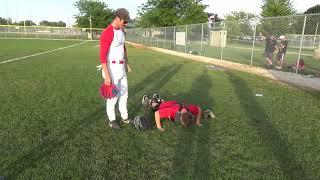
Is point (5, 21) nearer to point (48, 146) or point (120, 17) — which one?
point (120, 17)

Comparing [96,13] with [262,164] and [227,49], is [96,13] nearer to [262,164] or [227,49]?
[227,49]

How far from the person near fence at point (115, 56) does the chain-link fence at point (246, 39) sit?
12.5 m

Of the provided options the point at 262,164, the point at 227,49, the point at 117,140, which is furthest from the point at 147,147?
the point at 227,49

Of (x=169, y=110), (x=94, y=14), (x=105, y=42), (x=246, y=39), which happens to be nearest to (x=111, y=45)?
(x=105, y=42)

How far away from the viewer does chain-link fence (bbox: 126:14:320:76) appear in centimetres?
2116

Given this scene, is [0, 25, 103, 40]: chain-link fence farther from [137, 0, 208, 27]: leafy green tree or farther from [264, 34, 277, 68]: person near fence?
[264, 34, 277, 68]: person near fence

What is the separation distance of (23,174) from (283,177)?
9.86ft

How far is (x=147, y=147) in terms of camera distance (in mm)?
5148

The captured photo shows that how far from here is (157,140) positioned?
5.46 m

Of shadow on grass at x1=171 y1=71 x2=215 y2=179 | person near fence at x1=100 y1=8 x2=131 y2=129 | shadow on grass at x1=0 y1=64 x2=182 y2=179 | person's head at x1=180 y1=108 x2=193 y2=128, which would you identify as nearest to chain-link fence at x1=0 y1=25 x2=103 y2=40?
shadow on grass at x1=0 y1=64 x2=182 y2=179

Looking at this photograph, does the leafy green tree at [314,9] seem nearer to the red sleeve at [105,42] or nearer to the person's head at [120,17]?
the person's head at [120,17]

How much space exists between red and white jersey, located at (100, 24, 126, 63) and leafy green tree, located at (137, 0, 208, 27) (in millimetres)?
41381

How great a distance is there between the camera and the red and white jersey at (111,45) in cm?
559

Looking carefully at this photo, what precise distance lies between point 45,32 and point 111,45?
70196mm
